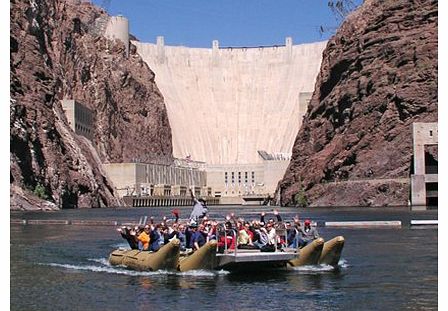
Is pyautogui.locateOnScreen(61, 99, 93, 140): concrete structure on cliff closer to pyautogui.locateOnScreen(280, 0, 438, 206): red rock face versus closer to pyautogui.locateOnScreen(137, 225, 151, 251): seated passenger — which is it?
pyautogui.locateOnScreen(280, 0, 438, 206): red rock face

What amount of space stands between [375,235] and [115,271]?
26.3 metres

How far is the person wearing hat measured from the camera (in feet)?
134

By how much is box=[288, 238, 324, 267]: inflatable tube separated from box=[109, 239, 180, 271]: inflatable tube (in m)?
5.56

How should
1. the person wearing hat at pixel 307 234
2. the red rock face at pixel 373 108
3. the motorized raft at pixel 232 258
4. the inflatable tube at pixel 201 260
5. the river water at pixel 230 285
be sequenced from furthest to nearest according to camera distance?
the red rock face at pixel 373 108 < the person wearing hat at pixel 307 234 < the motorized raft at pixel 232 258 < the inflatable tube at pixel 201 260 < the river water at pixel 230 285

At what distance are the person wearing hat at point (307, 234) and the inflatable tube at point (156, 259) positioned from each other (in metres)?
6.49

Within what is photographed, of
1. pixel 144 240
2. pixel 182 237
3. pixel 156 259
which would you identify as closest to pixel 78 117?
pixel 144 240

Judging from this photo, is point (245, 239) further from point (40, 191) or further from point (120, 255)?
point (40, 191)

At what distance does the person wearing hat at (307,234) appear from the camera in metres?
40.8

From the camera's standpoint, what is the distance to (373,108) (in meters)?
130

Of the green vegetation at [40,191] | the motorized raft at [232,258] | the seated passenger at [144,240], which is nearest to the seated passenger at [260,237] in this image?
the motorized raft at [232,258]

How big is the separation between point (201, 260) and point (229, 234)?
1.90 meters

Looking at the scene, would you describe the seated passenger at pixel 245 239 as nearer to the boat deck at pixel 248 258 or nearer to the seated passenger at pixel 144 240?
the boat deck at pixel 248 258

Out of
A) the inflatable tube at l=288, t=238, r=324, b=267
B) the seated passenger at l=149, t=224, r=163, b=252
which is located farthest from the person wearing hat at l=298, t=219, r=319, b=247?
the seated passenger at l=149, t=224, r=163, b=252

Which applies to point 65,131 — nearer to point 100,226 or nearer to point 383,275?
point 100,226
